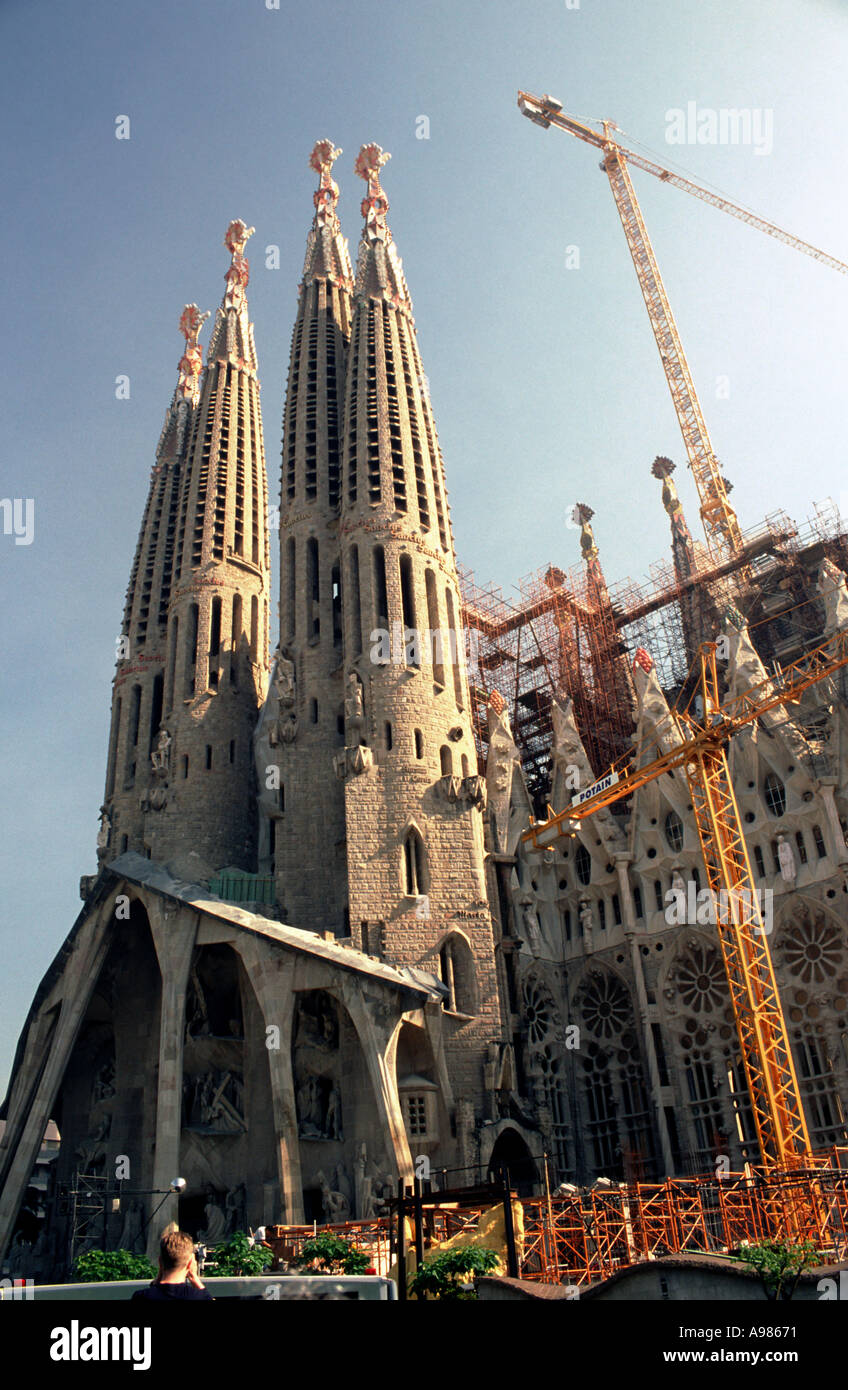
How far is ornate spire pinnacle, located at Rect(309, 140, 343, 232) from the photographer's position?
190 feet

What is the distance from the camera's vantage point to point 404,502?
140ft

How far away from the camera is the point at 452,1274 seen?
15.7 m

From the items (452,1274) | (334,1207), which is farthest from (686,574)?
(452,1274)

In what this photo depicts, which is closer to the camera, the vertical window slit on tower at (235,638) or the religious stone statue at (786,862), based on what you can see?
the religious stone statue at (786,862)

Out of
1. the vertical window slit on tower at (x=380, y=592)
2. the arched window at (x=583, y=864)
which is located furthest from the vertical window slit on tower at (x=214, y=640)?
the arched window at (x=583, y=864)

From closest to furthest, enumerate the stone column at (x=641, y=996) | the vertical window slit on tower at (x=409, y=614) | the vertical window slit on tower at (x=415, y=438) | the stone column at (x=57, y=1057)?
the stone column at (x=57, y=1057), the stone column at (x=641, y=996), the vertical window slit on tower at (x=409, y=614), the vertical window slit on tower at (x=415, y=438)

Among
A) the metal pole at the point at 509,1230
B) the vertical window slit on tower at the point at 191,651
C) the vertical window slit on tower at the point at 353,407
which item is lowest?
the metal pole at the point at 509,1230

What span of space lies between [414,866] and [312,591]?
13.9 m

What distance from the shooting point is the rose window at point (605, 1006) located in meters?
38.6

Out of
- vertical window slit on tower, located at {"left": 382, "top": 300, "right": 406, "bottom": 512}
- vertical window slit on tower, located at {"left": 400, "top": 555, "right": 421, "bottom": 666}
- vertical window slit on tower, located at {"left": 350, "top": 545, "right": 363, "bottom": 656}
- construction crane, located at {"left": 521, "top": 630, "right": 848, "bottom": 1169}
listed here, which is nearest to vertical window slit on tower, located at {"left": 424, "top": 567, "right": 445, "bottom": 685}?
vertical window slit on tower, located at {"left": 400, "top": 555, "right": 421, "bottom": 666}

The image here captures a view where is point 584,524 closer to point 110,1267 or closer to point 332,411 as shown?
point 332,411

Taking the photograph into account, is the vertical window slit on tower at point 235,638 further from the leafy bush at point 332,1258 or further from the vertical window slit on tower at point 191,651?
the leafy bush at point 332,1258

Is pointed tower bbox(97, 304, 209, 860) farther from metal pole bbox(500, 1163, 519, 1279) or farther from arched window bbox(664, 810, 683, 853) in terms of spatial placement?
metal pole bbox(500, 1163, 519, 1279)

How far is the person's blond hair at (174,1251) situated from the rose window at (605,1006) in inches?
1397
